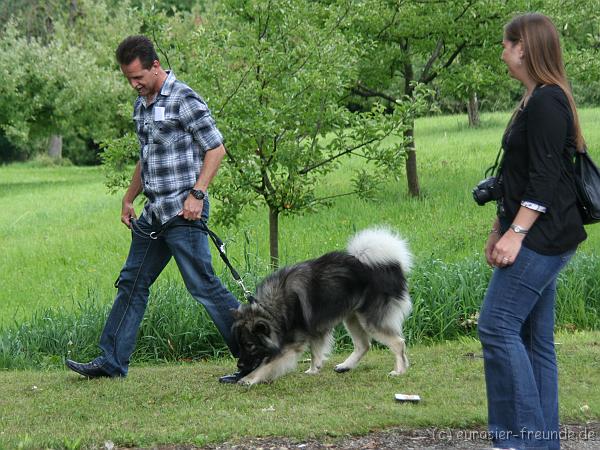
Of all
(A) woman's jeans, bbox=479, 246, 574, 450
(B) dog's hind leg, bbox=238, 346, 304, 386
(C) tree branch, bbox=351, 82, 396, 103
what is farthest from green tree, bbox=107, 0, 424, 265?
(C) tree branch, bbox=351, 82, 396, 103

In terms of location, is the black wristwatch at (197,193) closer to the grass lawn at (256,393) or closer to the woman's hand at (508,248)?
the grass lawn at (256,393)

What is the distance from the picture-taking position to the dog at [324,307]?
19.5ft

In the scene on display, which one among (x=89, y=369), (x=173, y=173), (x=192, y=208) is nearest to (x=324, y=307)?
(x=192, y=208)

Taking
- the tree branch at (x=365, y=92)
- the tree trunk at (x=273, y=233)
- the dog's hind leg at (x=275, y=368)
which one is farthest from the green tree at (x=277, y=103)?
the tree branch at (x=365, y=92)

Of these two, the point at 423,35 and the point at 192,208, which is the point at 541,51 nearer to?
the point at 192,208

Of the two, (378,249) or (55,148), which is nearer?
(378,249)

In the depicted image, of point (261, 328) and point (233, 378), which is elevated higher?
point (261, 328)

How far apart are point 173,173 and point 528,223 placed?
2.67 metres

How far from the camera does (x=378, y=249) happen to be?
6.16 m

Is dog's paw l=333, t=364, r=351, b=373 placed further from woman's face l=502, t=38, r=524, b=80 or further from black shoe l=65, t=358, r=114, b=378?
woman's face l=502, t=38, r=524, b=80

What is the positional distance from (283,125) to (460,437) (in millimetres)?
3858

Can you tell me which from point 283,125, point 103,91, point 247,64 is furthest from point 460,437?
point 103,91

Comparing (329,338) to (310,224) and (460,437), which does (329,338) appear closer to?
(460,437)

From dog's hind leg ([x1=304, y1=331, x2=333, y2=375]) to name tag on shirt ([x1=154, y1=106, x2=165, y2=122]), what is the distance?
5.88 feet
